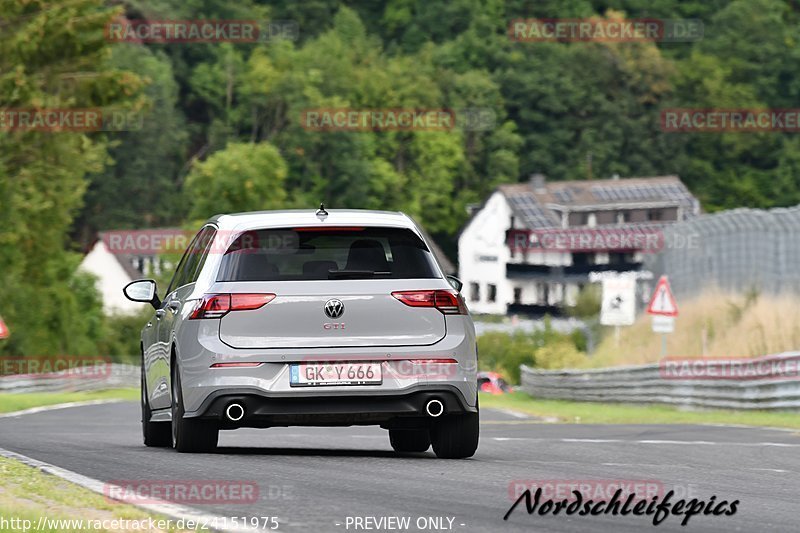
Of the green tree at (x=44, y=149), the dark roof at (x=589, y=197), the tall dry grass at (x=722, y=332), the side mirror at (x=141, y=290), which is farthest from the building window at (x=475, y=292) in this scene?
the side mirror at (x=141, y=290)

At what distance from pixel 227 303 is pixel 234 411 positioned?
69cm

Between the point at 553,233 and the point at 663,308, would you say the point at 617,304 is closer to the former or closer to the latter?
the point at 663,308

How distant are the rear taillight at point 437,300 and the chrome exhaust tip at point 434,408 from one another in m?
0.58

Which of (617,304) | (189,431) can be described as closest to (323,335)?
(189,431)

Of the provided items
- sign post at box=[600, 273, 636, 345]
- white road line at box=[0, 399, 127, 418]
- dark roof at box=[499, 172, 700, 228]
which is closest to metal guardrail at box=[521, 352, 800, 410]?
sign post at box=[600, 273, 636, 345]

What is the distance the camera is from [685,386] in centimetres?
3019

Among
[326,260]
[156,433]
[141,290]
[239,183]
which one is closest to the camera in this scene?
[326,260]

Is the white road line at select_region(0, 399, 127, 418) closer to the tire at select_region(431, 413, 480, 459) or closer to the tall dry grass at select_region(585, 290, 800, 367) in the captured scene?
the tall dry grass at select_region(585, 290, 800, 367)

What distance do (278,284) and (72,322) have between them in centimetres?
5398

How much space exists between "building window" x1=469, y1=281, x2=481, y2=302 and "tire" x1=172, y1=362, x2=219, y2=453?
5425 inches

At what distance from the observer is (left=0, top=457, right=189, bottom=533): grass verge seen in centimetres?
835

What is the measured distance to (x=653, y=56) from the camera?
162 metres

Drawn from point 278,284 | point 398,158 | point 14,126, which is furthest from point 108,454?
point 398,158

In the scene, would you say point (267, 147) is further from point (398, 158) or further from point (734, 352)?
point (734, 352)
